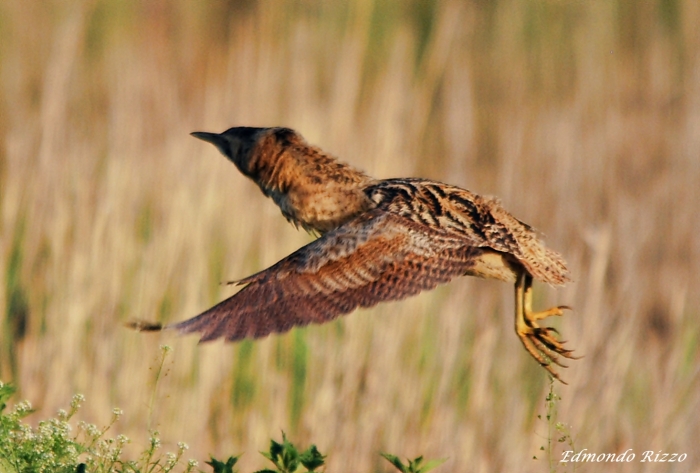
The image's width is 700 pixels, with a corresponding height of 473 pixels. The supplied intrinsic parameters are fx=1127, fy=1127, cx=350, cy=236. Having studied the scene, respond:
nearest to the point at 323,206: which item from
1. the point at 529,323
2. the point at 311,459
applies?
the point at 529,323

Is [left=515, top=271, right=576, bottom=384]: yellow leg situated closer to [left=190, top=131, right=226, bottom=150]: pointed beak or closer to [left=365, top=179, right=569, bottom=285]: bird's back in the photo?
[left=365, top=179, right=569, bottom=285]: bird's back

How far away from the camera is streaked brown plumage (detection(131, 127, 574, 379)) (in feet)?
9.86

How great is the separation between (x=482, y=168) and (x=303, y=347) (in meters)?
1.52

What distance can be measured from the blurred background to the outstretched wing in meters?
1.52

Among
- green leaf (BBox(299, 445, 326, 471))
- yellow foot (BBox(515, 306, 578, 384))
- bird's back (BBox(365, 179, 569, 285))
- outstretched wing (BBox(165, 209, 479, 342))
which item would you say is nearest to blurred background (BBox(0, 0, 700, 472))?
Answer: yellow foot (BBox(515, 306, 578, 384))

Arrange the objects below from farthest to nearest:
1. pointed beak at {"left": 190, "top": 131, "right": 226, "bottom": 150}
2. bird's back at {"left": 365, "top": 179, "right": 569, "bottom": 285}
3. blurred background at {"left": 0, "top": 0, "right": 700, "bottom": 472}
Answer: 1. blurred background at {"left": 0, "top": 0, "right": 700, "bottom": 472}
2. pointed beak at {"left": 190, "top": 131, "right": 226, "bottom": 150}
3. bird's back at {"left": 365, "top": 179, "right": 569, "bottom": 285}

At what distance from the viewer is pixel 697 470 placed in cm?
439

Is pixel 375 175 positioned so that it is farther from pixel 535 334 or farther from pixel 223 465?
pixel 223 465

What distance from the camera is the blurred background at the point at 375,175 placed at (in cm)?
464

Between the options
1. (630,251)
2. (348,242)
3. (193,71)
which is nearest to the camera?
(348,242)

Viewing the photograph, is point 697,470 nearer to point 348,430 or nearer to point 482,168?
point 348,430

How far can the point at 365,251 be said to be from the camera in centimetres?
315

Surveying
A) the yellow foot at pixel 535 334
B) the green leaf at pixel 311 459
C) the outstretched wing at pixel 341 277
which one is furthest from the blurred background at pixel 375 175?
the green leaf at pixel 311 459

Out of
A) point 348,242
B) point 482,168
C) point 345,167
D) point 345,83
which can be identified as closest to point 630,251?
point 482,168
